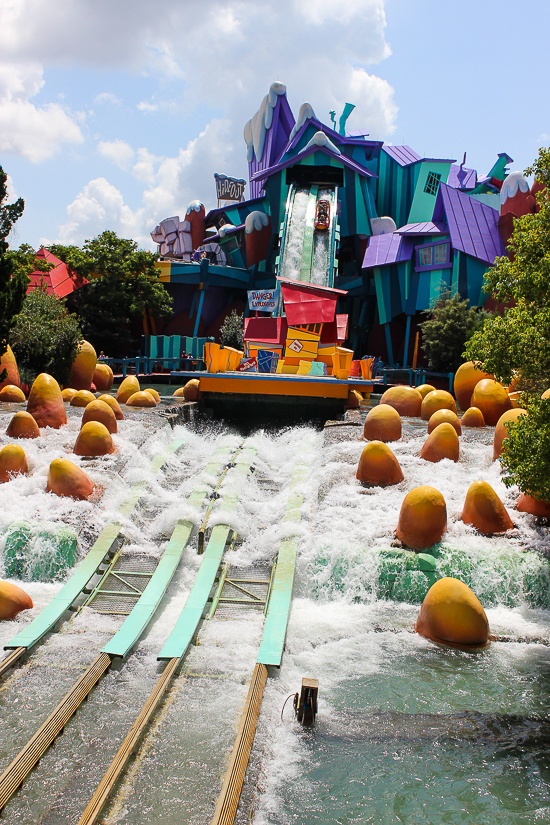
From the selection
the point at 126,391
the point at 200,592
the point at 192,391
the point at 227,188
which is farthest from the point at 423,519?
the point at 227,188

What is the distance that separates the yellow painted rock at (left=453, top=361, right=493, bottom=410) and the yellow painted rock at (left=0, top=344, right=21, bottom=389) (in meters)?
10.1

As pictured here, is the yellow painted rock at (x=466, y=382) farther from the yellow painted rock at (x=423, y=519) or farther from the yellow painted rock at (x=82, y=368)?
the yellow painted rock at (x=82, y=368)

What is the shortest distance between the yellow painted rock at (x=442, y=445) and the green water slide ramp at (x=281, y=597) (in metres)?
2.19

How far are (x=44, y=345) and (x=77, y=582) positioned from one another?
10.5 metres

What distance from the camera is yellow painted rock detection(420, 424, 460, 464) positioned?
945 cm

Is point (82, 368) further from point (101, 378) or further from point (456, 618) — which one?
point (456, 618)

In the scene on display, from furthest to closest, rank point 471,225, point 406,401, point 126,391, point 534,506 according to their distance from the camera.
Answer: point 471,225 < point 126,391 < point 406,401 < point 534,506

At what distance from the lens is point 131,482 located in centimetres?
925

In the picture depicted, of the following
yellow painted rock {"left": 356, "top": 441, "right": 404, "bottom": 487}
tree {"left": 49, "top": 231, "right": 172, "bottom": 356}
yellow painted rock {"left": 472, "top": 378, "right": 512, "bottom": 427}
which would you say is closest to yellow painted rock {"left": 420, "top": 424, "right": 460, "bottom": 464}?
yellow painted rock {"left": 356, "top": 441, "right": 404, "bottom": 487}

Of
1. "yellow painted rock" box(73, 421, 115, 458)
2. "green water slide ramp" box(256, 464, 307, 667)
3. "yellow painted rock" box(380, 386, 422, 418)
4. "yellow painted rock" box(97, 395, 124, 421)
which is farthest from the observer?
"yellow painted rock" box(380, 386, 422, 418)

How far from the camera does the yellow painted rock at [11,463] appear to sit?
27.4ft

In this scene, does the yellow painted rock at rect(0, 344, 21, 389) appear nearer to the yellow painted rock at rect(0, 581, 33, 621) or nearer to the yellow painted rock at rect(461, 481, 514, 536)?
the yellow painted rock at rect(0, 581, 33, 621)

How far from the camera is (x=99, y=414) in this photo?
10695 mm

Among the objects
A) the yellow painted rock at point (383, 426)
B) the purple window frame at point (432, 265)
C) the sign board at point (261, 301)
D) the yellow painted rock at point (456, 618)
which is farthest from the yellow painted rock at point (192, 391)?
the sign board at point (261, 301)
